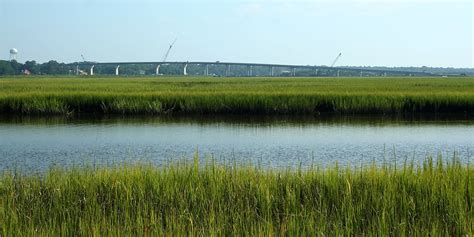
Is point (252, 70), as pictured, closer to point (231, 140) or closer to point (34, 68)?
point (34, 68)

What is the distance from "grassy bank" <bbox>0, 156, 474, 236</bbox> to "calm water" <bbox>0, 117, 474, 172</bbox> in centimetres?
354

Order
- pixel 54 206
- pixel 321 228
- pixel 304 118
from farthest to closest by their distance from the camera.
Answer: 1. pixel 304 118
2. pixel 54 206
3. pixel 321 228

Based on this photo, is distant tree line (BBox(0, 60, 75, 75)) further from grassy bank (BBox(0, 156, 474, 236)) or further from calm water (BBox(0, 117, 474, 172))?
grassy bank (BBox(0, 156, 474, 236))

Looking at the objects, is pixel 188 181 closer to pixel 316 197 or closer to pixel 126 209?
pixel 126 209

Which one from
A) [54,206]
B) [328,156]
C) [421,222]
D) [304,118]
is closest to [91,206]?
[54,206]

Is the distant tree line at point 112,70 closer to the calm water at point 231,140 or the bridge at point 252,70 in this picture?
the bridge at point 252,70

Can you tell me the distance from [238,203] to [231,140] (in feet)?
37.7

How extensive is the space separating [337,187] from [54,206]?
3416mm

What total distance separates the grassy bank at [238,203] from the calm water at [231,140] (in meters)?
3.54

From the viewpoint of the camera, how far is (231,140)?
62.5ft

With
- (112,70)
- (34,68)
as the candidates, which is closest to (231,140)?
(34,68)

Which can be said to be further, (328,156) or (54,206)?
(328,156)

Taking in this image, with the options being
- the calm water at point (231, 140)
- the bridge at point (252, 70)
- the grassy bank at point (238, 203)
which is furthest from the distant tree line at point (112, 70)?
the grassy bank at point (238, 203)

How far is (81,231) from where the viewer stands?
6.61 metres
